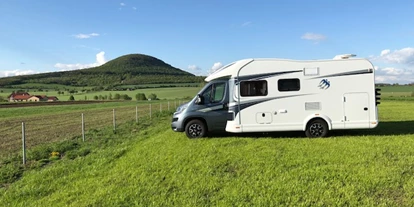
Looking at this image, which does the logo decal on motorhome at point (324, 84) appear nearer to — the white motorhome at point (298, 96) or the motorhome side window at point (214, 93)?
the white motorhome at point (298, 96)

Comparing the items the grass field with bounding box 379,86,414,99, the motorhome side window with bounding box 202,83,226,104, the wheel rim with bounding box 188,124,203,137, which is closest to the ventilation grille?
the motorhome side window with bounding box 202,83,226,104

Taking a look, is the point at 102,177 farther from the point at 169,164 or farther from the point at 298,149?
the point at 298,149

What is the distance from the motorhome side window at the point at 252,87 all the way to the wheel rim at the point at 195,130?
1.83 metres

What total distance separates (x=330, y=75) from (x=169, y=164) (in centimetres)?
607

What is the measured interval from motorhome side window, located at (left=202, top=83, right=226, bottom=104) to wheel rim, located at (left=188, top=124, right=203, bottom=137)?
0.86 metres

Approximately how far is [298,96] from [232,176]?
5048 mm

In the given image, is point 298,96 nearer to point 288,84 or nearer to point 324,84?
point 288,84

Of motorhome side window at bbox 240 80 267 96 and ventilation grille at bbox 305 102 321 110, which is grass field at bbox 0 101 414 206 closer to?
ventilation grille at bbox 305 102 321 110

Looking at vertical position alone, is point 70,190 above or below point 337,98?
below

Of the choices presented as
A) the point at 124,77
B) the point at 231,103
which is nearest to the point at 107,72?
the point at 124,77

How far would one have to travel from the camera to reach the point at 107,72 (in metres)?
127

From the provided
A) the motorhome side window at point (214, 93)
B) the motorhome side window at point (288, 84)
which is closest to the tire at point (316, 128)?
the motorhome side window at point (288, 84)

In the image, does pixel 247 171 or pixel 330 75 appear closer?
pixel 247 171

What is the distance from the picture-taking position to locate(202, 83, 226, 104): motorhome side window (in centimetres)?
1034
